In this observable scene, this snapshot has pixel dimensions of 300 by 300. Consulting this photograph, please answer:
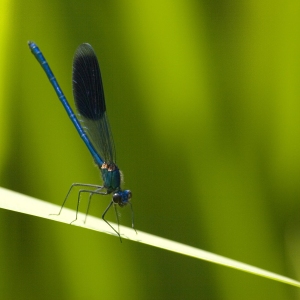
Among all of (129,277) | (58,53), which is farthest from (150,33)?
(129,277)

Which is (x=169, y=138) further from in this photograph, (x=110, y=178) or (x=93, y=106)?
(x=93, y=106)

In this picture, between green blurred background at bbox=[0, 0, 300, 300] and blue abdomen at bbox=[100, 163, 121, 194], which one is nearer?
green blurred background at bbox=[0, 0, 300, 300]

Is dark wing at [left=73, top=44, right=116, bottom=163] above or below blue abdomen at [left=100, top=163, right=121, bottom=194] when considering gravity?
above

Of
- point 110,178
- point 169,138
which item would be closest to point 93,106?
point 110,178

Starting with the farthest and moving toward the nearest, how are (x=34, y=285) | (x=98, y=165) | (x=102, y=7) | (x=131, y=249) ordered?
(x=98, y=165), (x=102, y=7), (x=131, y=249), (x=34, y=285)

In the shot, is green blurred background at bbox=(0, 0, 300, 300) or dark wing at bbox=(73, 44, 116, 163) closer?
green blurred background at bbox=(0, 0, 300, 300)

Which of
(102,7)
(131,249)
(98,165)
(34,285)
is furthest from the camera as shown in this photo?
(98,165)

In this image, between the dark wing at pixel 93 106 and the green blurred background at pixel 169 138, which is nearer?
the green blurred background at pixel 169 138

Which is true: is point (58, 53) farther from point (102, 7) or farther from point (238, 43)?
point (238, 43)

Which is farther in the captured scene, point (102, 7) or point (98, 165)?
point (98, 165)
